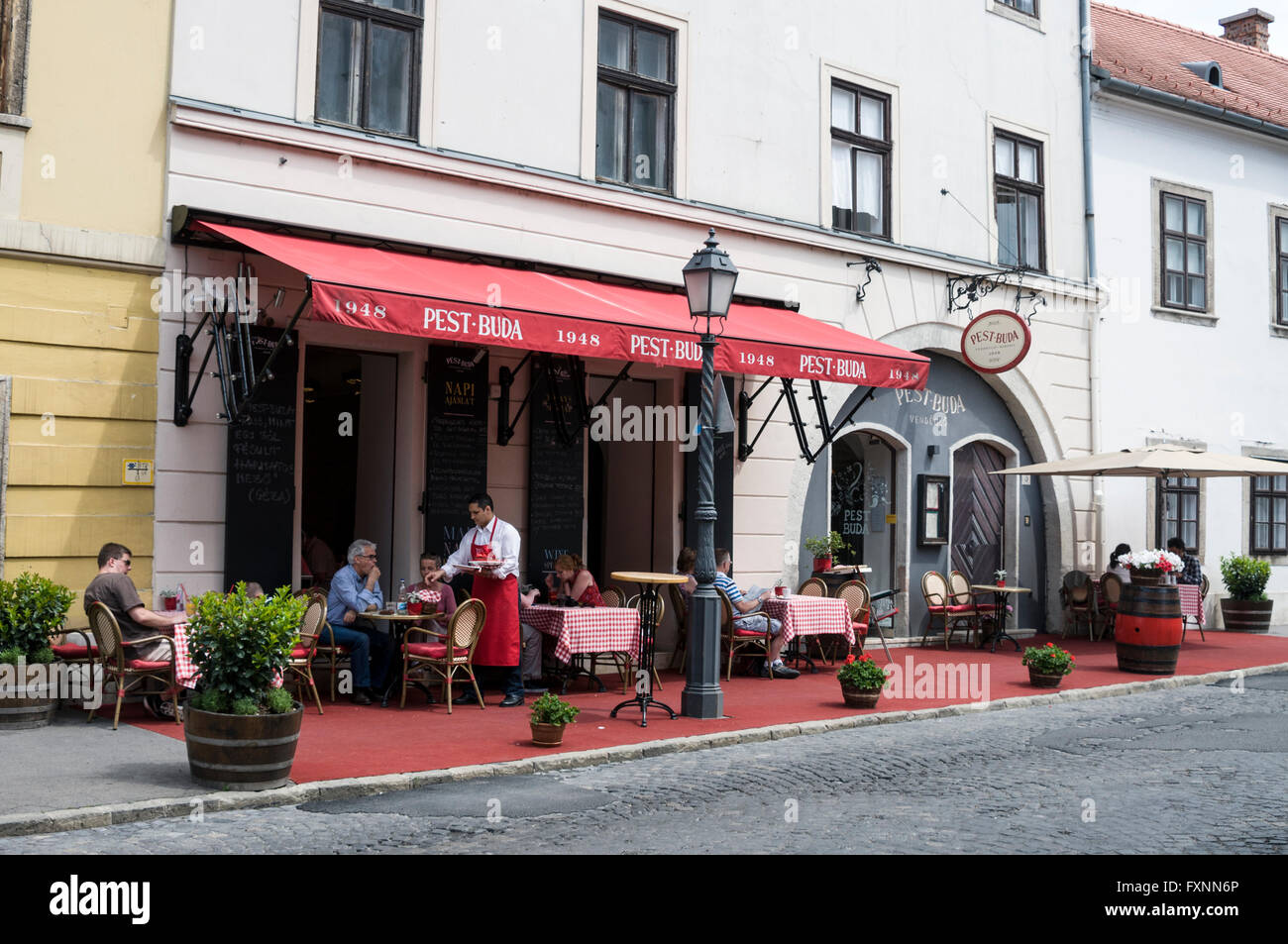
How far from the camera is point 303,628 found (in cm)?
997

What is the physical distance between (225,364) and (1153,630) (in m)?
9.49

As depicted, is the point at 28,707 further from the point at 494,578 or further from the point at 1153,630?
the point at 1153,630

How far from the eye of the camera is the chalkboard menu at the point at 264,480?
34.2ft

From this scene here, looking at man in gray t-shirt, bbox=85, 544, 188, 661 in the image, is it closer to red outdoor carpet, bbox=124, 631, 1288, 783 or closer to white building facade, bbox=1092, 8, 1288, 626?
red outdoor carpet, bbox=124, 631, 1288, 783

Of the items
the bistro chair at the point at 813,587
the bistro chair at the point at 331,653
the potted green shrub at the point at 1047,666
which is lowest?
the potted green shrub at the point at 1047,666

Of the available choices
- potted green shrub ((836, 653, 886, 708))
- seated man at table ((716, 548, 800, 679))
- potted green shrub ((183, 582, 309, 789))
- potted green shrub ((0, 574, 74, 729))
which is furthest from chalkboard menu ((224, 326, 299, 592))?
potted green shrub ((836, 653, 886, 708))

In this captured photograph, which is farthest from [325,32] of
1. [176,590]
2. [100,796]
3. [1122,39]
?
[1122,39]

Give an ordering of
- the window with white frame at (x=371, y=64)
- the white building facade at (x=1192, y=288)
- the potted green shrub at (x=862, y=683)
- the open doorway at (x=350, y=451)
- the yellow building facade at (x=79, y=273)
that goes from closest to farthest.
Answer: the yellow building facade at (x=79, y=273) < the potted green shrub at (x=862, y=683) < the window with white frame at (x=371, y=64) < the open doorway at (x=350, y=451) < the white building facade at (x=1192, y=288)

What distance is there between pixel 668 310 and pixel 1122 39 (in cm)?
1255

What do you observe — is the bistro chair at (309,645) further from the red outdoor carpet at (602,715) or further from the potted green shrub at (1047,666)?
the potted green shrub at (1047,666)

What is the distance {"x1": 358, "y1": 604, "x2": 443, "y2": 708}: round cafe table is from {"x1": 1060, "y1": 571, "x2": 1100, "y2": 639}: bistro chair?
9.95 meters

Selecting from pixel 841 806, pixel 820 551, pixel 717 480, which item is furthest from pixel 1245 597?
pixel 841 806

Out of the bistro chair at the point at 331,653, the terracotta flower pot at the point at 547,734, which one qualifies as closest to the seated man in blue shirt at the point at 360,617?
the bistro chair at the point at 331,653

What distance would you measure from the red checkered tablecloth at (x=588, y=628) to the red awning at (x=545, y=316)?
217 centimetres
